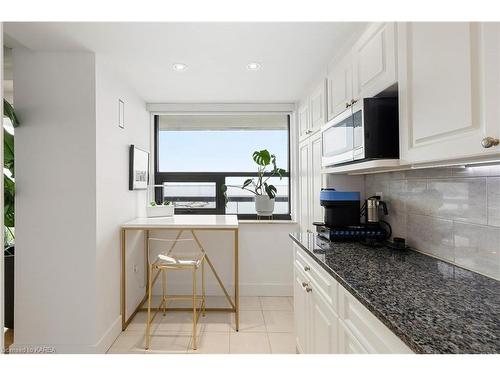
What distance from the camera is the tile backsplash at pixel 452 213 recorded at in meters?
1.23

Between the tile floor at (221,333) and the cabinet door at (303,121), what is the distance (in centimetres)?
187

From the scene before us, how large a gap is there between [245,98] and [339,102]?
1.55m

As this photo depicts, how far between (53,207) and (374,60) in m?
2.34

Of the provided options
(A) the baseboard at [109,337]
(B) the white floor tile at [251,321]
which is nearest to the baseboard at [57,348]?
(A) the baseboard at [109,337]

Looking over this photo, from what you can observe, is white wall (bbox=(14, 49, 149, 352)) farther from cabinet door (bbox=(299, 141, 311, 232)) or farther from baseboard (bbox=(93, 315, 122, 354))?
cabinet door (bbox=(299, 141, 311, 232))

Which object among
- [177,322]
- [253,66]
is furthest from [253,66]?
[177,322]

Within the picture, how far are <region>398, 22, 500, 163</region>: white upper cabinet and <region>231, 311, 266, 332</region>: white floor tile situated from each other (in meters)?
2.07

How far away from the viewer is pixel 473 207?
1.32m

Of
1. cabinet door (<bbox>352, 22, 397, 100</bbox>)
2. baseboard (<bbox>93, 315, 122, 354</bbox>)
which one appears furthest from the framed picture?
cabinet door (<bbox>352, 22, 397, 100</bbox>)

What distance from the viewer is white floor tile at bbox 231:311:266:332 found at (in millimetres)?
2714

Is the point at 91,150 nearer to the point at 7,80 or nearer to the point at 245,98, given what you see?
the point at 7,80

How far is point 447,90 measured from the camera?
40.8 inches

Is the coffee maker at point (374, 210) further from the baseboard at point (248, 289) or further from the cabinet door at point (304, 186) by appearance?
the baseboard at point (248, 289)
